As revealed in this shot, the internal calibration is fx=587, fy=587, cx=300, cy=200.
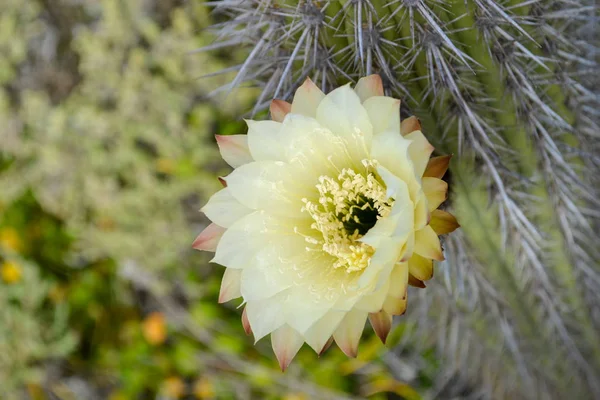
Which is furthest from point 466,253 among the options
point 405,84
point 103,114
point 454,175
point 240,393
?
point 103,114

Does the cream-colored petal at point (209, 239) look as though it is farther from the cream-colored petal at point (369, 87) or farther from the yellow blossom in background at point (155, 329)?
the yellow blossom in background at point (155, 329)

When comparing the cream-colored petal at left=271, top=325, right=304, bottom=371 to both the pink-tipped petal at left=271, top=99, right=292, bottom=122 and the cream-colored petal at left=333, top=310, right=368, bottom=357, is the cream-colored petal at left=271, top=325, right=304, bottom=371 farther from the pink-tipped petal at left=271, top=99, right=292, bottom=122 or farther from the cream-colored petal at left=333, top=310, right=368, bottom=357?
the pink-tipped petal at left=271, top=99, right=292, bottom=122

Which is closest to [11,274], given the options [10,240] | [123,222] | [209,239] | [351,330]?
[10,240]

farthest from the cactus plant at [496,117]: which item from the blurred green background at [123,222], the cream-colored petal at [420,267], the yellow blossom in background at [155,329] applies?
→ the yellow blossom in background at [155,329]

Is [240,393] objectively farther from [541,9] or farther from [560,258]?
[541,9]

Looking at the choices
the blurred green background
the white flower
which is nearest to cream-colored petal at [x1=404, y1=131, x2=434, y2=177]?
the white flower

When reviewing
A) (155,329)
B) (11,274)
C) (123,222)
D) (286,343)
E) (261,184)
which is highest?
(261,184)

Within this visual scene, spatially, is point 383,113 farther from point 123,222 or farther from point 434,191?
point 123,222
